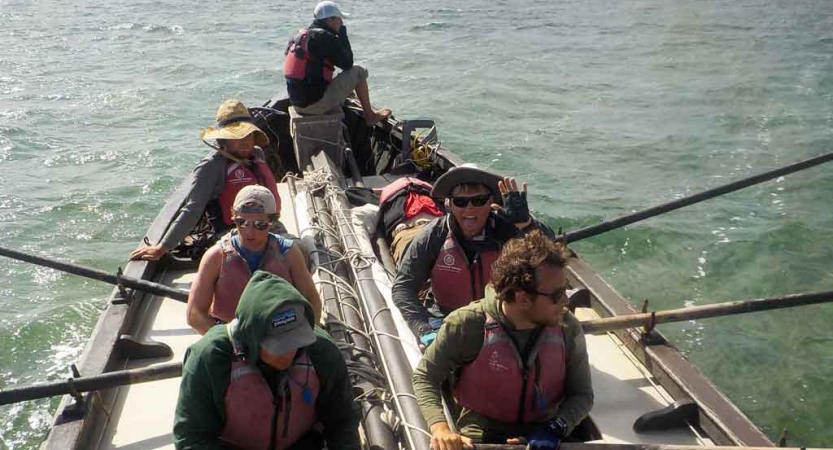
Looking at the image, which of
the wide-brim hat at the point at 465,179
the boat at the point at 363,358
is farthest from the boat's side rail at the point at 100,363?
the wide-brim hat at the point at 465,179

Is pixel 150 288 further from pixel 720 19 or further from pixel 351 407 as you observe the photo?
pixel 720 19

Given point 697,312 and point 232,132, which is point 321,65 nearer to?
point 232,132

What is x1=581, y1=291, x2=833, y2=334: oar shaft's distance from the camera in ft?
13.1

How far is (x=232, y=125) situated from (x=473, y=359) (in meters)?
2.49

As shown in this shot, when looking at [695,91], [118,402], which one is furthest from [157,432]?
[695,91]

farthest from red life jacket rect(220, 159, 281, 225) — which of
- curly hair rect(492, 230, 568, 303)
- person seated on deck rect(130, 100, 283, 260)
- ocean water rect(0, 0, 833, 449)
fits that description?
ocean water rect(0, 0, 833, 449)

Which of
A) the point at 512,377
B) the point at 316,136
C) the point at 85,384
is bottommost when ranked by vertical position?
the point at 85,384

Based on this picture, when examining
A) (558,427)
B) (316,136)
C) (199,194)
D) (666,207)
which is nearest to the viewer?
(558,427)

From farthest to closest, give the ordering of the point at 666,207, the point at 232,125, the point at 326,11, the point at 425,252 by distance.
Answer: the point at 326,11
the point at 666,207
the point at 232,125
the point at 425,252

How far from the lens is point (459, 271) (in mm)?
3875

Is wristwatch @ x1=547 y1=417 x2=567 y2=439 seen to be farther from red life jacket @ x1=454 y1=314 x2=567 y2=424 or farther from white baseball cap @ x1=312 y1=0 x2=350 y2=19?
white baseball cap @ x1=312 y1=0 x2=350 y2=19

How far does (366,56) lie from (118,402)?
15523 mm

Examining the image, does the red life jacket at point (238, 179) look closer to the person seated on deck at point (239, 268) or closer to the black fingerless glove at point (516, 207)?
the person seated on deck at point (239, 268)

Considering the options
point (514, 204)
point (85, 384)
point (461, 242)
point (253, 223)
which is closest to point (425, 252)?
Result: point (461, 242)
